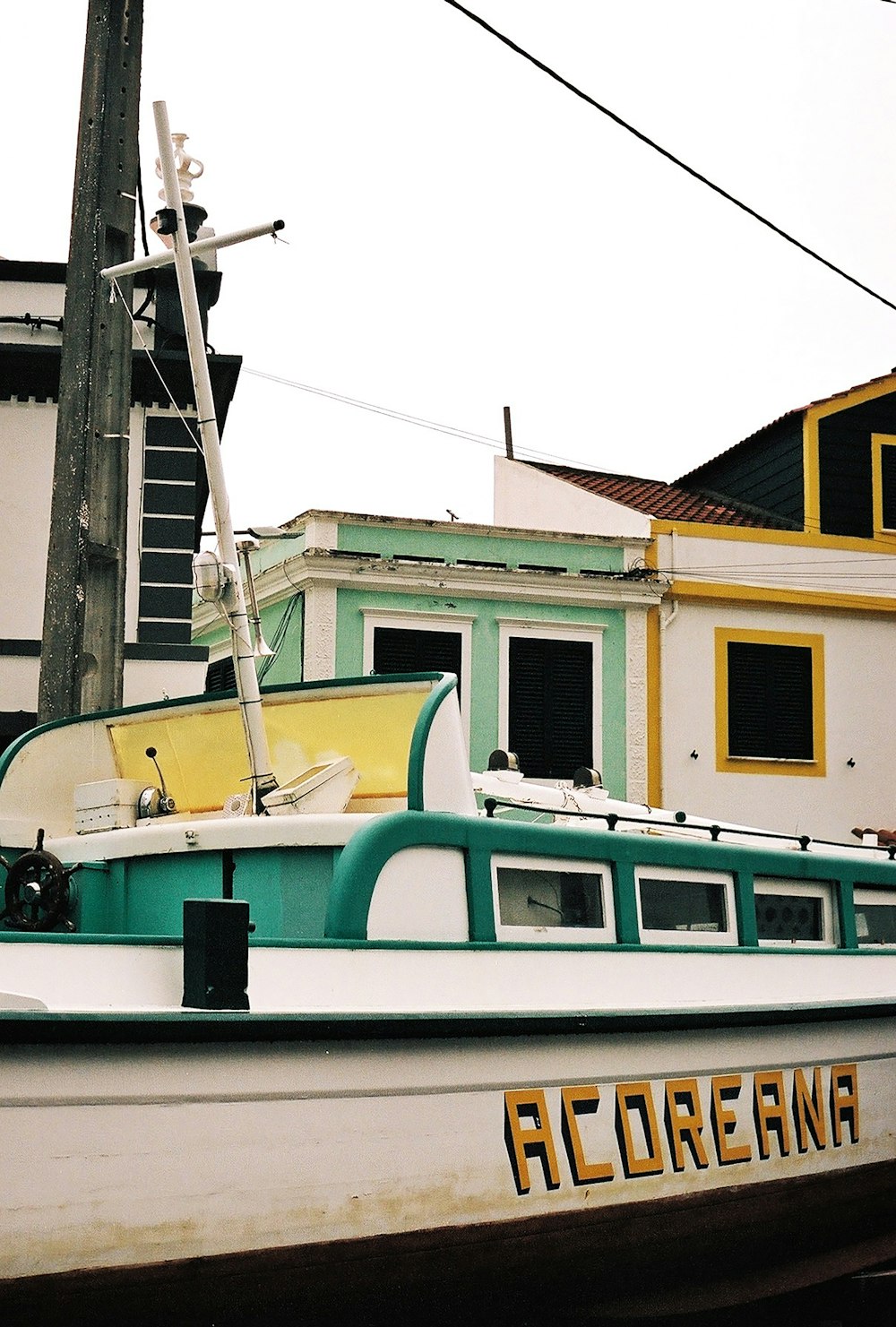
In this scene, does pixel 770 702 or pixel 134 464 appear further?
pixel 770 702

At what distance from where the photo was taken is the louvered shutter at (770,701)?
17859mm

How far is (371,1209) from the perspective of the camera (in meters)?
5.53

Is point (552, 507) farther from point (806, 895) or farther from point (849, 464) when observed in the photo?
point (806, 895)

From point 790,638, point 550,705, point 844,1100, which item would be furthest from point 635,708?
point 844,1100

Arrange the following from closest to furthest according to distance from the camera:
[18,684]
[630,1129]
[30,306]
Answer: [630,1129] < [18,684] < [30,306]

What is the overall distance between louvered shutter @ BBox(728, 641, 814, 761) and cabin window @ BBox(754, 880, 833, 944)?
30.1 ft

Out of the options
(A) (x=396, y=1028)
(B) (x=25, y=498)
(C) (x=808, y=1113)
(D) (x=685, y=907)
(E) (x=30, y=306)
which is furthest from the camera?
(E) (x=30, y=306)

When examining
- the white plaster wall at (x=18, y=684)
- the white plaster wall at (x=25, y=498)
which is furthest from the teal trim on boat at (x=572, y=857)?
the white plaster wall at (x=25, y=498)

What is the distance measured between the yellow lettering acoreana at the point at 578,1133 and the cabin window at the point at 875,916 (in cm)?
310

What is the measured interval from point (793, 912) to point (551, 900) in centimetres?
214

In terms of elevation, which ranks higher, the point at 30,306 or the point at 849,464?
the point at 30,306

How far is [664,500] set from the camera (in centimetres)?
2048

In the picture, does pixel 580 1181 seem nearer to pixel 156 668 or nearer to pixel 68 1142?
pixel 68 1142

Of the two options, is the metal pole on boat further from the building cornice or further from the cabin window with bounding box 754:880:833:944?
the building cornice
